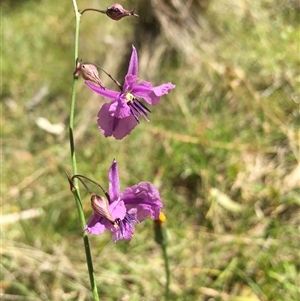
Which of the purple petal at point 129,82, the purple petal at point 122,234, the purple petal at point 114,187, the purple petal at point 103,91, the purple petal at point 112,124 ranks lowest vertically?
the purple petal at point 122,234

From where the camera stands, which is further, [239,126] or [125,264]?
[239,126]

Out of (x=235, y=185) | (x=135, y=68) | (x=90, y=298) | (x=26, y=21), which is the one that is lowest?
(x=90, y=298)

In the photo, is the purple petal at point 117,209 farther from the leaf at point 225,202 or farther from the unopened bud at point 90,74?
the leaf at point 225,202

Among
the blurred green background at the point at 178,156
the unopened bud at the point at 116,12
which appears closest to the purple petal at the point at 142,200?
the unopened bud at the point at 116,12

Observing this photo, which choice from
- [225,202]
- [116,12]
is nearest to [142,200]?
[116,12]

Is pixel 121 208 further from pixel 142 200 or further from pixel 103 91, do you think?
pixel 103 91

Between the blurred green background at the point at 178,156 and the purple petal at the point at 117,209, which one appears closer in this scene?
the purple petal at the point at 117,209

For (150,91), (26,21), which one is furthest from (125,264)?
(26,21)

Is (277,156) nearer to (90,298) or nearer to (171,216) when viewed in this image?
(171,216)
